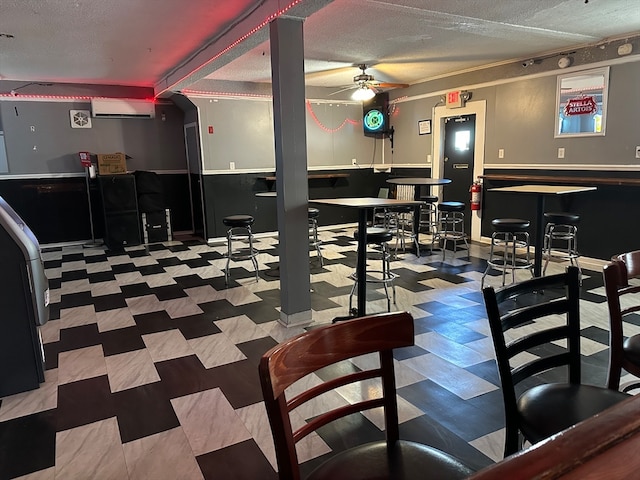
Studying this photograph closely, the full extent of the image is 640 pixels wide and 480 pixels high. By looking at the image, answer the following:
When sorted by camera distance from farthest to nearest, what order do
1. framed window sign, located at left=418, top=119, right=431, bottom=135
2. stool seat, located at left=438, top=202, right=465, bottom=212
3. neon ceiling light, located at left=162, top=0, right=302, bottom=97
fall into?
framed window sign, located at left=418, top=119, right=431, bottom=135 < stool seat, located at left=438, top=202, right=465, bottom=212 < neon ceiling light, located at left=162, top=0, right=302, bottom=97

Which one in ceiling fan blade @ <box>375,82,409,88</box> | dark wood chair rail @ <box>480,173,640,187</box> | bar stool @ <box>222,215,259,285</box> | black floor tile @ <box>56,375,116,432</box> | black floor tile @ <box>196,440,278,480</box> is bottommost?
black floor tile @ <box>196,440,278,480</box>

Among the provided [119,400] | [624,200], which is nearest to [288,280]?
[119,400]

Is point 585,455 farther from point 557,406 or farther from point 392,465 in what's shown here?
point 557,406

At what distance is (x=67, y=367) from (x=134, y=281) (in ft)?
6.99

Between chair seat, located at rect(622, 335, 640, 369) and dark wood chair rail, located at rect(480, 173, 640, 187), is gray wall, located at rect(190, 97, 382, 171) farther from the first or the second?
chair seat, located at rect(622, 335, 640, 369)

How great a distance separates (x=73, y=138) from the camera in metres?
7.01

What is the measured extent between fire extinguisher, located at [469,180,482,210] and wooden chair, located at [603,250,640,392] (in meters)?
4.98

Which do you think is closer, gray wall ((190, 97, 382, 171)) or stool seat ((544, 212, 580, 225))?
stool seat ((544, 212, 580, 225))

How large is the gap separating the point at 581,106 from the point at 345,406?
5469 millimetres

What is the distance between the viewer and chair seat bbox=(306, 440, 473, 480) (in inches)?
45.6

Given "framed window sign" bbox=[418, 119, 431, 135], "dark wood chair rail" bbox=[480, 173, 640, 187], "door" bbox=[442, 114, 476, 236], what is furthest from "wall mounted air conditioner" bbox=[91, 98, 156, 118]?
"dark wood chair rail" bbox=[480, 173, 640, 187]

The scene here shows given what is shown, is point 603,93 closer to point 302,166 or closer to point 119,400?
point 302,166

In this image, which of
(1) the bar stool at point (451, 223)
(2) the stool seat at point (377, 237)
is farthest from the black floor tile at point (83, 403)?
(1) the bar stool at point (451, 223)

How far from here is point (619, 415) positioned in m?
0.54
